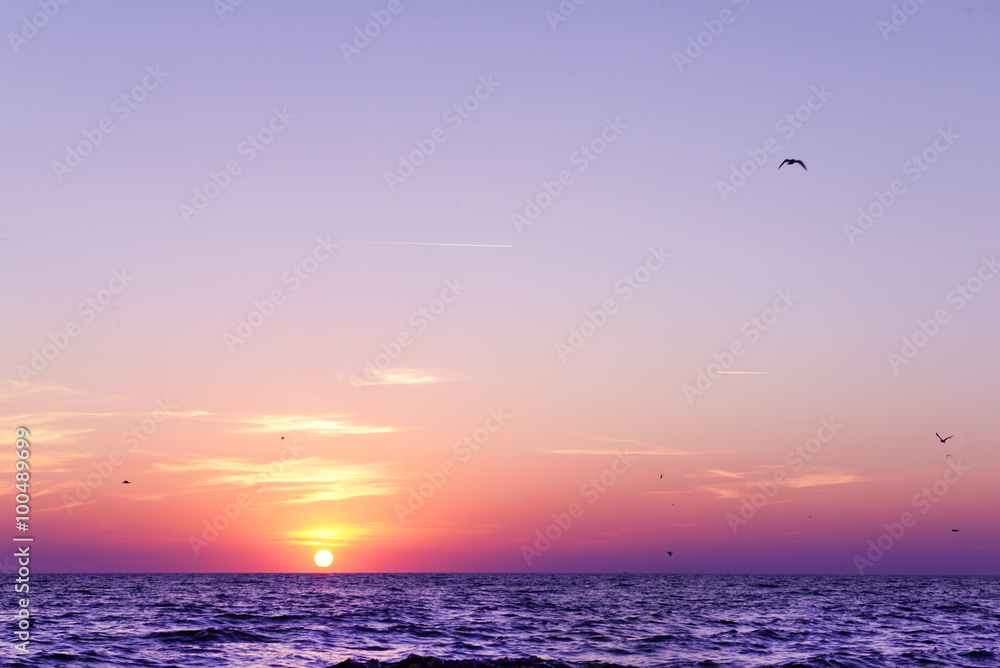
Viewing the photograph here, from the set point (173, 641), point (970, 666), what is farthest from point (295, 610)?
point (970, 666)

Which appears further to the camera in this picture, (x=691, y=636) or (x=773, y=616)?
(x=773, y=616)

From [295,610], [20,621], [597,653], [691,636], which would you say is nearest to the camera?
[597,653]

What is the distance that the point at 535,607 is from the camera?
74.1m

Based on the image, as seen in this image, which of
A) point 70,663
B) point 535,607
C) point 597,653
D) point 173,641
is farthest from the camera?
point 535,607

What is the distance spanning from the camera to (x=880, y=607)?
3066 inches

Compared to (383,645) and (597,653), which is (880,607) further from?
(383,645)

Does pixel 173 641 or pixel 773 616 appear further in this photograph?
pixel 773 616

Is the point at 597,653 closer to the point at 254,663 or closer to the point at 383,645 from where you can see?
the point at 383,645

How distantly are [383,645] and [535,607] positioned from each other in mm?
34775

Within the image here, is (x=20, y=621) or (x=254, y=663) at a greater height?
(x=20, y=621)

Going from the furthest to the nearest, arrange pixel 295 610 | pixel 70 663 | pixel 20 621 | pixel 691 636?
pixel 295 610, pixel 20 621, pixel 691 636, pixel 70 663

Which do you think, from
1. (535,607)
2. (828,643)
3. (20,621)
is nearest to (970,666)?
(828,643)

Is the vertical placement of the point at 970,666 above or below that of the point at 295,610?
below

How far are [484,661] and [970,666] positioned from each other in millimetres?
21243
